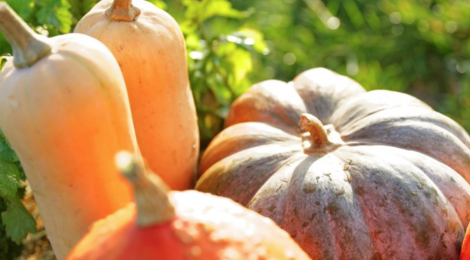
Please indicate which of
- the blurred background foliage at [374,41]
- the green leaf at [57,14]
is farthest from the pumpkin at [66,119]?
the blurred background foliage at [374,41]

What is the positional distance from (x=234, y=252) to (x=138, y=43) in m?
0.68

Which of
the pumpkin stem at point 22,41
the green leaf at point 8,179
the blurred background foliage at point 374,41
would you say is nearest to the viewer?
the pumpkin stem at point 22,41

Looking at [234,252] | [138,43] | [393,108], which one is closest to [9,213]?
[138,43]

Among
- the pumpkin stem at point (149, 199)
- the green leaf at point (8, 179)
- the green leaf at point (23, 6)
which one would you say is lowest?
the green leaf at point (8, 179)

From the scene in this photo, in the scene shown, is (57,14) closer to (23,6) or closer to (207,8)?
(23,6)

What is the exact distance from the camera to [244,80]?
91.4 inches

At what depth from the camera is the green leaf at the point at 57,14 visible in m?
1.83

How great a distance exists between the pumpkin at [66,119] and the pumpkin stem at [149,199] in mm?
314

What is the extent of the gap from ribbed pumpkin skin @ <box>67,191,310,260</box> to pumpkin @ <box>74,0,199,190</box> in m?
0.51

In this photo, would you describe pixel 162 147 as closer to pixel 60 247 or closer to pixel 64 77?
pixel 60 247

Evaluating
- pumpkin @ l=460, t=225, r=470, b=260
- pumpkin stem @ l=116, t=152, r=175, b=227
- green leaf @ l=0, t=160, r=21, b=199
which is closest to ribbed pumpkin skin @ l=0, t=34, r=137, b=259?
green leaf @ l=0, t=160, r=21, b=199

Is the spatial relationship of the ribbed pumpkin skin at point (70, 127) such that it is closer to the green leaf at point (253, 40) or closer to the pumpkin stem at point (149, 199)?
the pumpkin stem at point (149, 199)

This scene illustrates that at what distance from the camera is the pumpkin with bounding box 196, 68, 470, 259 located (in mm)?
1448

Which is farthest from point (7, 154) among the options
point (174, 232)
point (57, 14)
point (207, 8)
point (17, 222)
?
point (207, 8)
